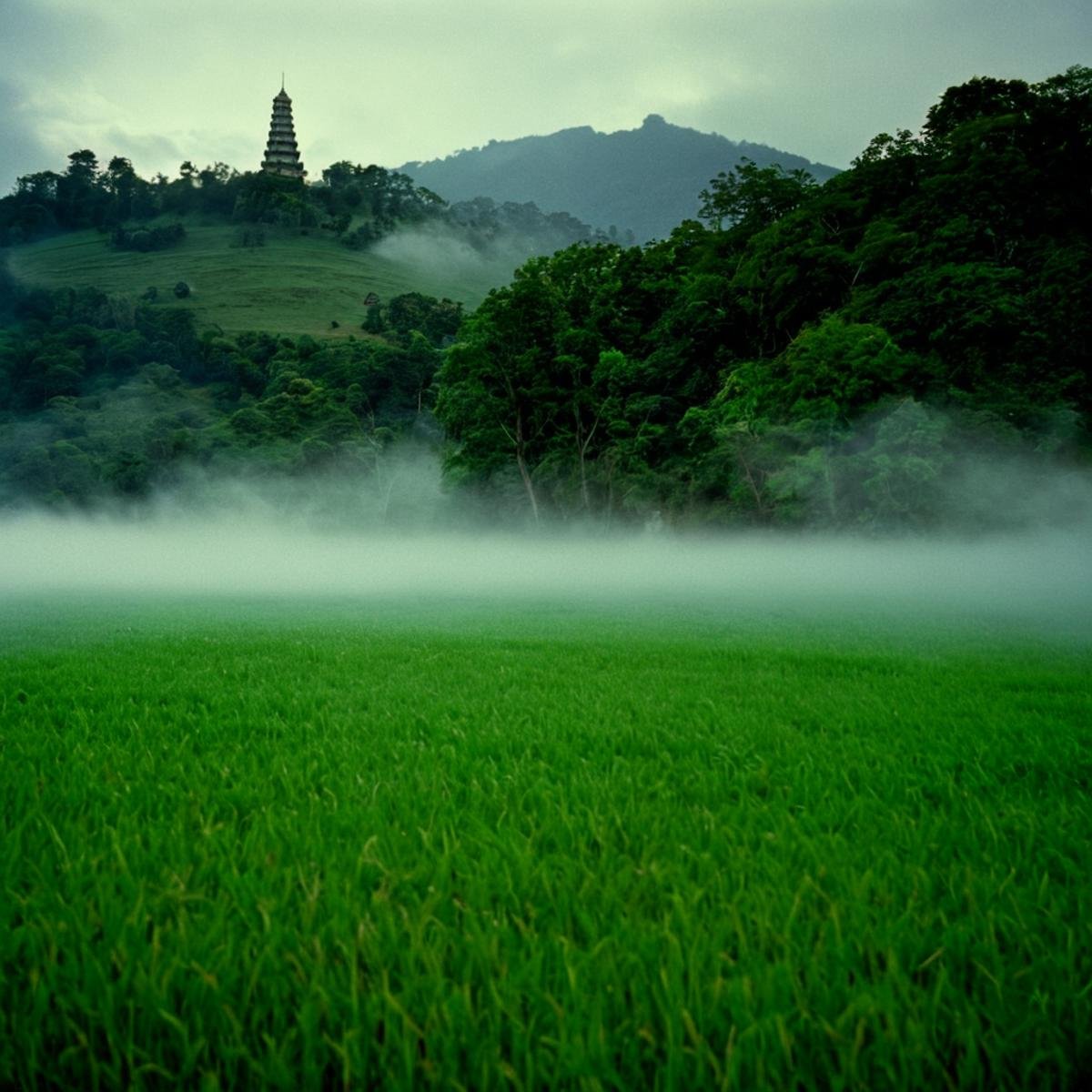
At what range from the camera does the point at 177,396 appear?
333 ft

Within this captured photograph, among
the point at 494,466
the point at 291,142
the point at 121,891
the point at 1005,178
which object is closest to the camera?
the point at 121,891

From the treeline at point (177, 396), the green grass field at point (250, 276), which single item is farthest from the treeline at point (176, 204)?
the treeline at point (177, 396)

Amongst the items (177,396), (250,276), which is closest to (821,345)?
(177,396)

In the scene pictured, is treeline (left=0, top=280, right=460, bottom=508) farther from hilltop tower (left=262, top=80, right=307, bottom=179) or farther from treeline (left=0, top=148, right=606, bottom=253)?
hilltop tower (left=262, top=80, right=307, bottom=179)

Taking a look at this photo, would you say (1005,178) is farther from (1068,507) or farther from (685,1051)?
(685,1051)

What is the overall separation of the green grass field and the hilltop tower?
4031 cm

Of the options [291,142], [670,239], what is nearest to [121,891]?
[670,239]

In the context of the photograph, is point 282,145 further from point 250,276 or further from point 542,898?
point 542,898

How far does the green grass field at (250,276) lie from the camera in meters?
128

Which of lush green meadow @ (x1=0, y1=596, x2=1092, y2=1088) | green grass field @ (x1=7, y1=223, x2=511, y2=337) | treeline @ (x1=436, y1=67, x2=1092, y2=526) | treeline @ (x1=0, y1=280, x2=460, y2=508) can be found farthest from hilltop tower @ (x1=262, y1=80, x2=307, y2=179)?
lush green meadow @ (x1=0, y1=596, x2=1092, y2=1088)

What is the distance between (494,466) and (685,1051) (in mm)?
43247

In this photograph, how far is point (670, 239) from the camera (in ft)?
A: 145

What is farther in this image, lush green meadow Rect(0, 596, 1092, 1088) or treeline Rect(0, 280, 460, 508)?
treeline Rect(0, 280, 460, 508)

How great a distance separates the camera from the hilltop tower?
194 meters
